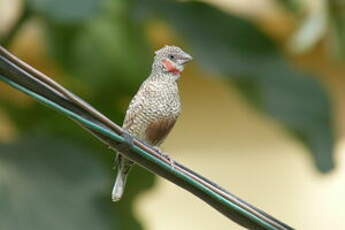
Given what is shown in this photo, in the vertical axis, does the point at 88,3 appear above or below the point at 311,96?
below

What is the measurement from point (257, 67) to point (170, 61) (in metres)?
1.95

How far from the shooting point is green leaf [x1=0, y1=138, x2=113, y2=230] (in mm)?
4051

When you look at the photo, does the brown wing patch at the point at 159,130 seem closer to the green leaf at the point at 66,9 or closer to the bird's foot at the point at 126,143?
the bird's foot at the point at 126,143

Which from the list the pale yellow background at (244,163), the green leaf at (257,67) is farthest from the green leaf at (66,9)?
the pale yellow background at (244,163)

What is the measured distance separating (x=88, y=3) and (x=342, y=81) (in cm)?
350

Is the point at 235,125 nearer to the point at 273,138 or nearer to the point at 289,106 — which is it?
the point at 273,138

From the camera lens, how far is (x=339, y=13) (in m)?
4.39

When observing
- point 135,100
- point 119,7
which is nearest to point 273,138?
point 119,7

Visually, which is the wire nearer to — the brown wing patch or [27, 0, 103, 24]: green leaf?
the brown wing patch

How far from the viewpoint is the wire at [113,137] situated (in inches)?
79.3

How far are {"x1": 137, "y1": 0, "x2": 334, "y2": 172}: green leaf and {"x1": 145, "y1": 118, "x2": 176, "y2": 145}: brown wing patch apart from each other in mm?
1692

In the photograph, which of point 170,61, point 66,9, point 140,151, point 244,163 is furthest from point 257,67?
point 244,163

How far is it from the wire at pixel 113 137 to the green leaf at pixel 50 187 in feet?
6.20

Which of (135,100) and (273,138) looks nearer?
(135,100)
